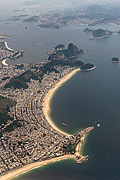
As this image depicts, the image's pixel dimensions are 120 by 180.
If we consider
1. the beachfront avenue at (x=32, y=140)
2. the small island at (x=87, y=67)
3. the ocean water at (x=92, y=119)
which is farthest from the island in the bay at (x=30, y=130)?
the small island at (x=87, y=67)

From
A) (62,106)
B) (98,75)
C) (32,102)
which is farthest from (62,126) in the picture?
(98,75)

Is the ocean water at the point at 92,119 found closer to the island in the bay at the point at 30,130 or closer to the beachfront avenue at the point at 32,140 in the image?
the island in the bay at the point at 30,130

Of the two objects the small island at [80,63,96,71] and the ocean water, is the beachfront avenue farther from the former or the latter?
the small island at [80,63,96,71]

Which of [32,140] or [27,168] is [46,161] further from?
[32,140]

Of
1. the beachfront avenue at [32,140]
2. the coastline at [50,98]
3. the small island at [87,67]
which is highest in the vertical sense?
the small island at [87,67]

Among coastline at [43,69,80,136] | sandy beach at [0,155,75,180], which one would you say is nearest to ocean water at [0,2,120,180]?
sandy beach at [0,155,75,180]

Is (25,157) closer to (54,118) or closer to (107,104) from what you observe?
(54,118)

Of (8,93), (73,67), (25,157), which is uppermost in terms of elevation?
(73,67)

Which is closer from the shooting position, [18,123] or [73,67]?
[18,123]

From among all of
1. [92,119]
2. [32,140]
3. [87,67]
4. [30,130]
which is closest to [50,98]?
[92,119]
